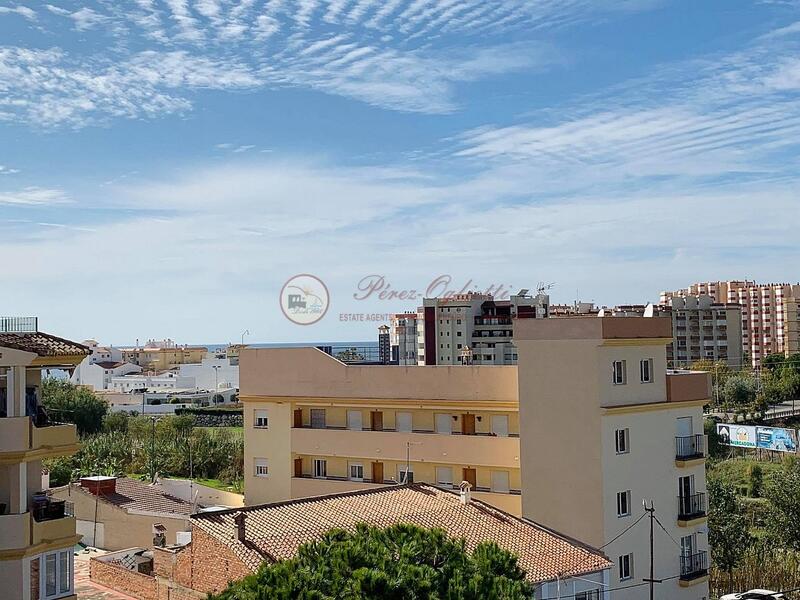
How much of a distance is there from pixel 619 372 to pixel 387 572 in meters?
14.5

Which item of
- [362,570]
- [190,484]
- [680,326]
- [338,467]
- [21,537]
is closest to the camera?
[362,570]

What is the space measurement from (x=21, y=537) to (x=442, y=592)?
314 inches

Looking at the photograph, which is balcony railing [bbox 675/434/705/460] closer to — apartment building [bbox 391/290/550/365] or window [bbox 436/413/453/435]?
window [bbox 436/413/453/435]

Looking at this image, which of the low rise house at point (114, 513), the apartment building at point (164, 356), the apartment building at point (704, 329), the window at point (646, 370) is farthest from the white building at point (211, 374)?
the window at point (646, 370)

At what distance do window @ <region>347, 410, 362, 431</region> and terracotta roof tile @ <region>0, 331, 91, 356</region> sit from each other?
43.7 feet

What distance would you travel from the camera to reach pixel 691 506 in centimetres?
2694

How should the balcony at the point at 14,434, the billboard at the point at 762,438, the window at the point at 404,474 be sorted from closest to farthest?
the balcony at the point at 14,434, the window at the point at 404,474, the billboard at the point at 762,438

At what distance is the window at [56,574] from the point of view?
53.6ft

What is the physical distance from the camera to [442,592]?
1254 centimetres

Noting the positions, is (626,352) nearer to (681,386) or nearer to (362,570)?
(681,386)

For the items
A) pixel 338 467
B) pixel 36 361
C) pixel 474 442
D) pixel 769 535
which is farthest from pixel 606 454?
pixel 769 535

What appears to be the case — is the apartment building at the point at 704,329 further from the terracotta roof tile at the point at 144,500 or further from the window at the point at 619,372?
the window at the point at 619,372

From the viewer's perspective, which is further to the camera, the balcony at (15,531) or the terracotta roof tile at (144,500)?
the terracotta roof tile at (144,500)

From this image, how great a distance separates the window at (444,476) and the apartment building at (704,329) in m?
82.8
